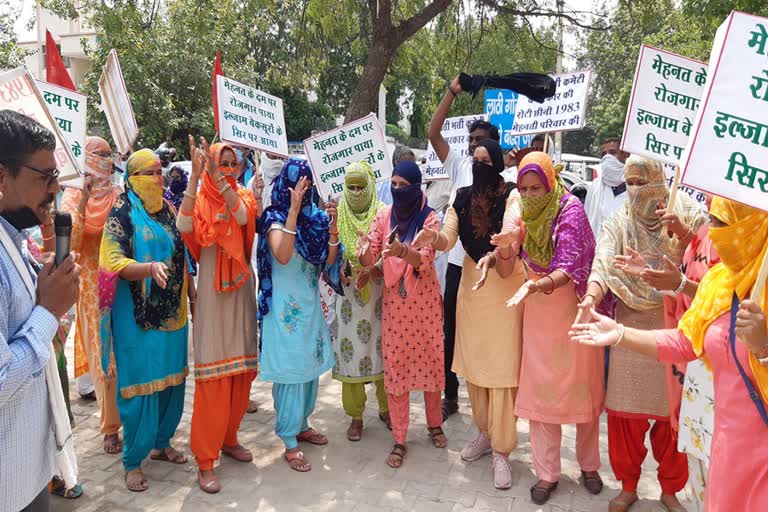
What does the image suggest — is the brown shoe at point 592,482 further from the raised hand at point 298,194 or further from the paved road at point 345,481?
the raised hand at point 298,194

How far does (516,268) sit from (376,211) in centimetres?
103

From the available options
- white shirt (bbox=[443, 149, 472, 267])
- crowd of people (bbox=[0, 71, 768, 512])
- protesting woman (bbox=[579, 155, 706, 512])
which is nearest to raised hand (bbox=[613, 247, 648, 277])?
crowd of people (bbox=[0, 71, 768, 512])

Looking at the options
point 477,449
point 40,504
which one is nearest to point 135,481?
point 40,504

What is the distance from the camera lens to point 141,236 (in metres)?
3.46

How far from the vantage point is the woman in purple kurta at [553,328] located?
3.26m

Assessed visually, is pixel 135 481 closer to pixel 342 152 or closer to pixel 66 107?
pixel 66 107

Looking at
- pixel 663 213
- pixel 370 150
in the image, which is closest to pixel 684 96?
pixel 663 213

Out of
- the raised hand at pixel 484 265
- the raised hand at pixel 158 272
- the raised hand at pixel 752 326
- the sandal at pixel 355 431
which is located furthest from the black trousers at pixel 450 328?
the raised hand at pixel 752 326

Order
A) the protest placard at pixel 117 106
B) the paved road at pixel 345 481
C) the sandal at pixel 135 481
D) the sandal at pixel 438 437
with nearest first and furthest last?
the paved road at pixel 345 481 → the sandal at pixel 135 481 → the sandal at pixel 438 437 → the protest placard at pixel 117 106

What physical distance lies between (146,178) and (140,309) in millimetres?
763

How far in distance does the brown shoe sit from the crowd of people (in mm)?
11

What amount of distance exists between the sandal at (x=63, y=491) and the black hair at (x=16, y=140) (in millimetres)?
2435

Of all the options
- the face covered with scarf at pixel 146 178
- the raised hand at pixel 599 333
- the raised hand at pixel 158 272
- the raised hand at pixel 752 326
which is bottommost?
the raised hand at pixel 599 333

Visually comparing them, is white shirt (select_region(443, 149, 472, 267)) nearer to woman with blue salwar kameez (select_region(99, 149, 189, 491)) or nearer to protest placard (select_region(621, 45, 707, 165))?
protest placard (select_region(621, 45, 707, 165))
